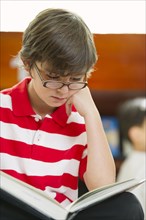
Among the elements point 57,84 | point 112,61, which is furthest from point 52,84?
point 112,61

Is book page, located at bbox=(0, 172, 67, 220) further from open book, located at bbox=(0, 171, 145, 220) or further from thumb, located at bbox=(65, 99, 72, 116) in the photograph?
thumb, located at bbox=(65, 99, 72, 116)

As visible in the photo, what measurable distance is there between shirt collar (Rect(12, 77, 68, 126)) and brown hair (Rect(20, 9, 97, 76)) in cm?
14

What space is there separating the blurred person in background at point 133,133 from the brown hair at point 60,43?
649mm

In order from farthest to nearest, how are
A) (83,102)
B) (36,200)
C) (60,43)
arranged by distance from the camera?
1. (83,102)
2. (60,43)
3. (36,200)

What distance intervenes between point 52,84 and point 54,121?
0.17 meters

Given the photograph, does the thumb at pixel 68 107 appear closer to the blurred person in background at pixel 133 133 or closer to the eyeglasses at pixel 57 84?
the eyeglasses at pixel 57 84

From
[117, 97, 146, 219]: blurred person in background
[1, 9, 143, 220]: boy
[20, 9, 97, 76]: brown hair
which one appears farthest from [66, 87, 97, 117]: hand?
[117, 97, 146, 219]: blurred person in background

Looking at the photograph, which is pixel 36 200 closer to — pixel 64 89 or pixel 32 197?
pixel 32 197

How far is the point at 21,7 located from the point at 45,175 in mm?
818

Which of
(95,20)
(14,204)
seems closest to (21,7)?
(95,20)

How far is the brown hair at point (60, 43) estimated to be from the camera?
1.10 metres

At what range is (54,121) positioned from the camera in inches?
49.7

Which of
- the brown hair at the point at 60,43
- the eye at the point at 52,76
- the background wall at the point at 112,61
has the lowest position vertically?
the background wall at the point at 112,61

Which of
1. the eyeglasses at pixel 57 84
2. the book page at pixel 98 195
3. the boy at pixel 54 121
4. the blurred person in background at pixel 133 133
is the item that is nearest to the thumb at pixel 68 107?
the boy at pixel 54 121
